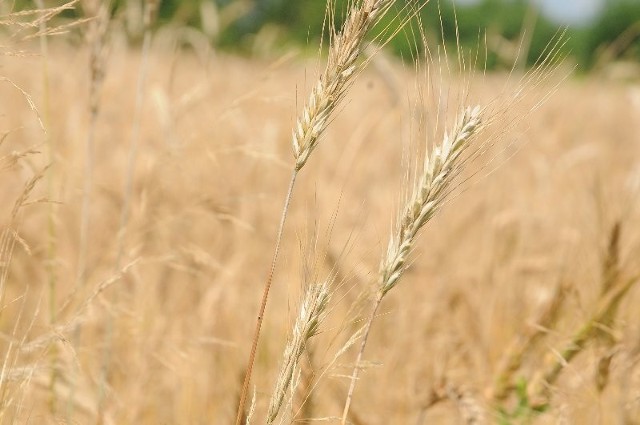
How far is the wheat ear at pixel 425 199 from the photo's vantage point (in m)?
0.66

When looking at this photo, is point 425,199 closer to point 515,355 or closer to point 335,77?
point 335,77

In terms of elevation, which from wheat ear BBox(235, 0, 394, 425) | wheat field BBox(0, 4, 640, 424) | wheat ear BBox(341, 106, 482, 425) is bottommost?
wheat field BBox(0, 4, 640, 424)

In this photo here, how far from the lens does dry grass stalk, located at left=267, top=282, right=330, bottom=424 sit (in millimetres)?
623

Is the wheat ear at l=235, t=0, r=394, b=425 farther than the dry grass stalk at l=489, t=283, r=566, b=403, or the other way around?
the dry grass stalk at l=489, t=283, r=566, b=403

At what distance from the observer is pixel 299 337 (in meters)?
0.63

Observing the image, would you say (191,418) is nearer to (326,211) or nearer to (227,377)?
(227,377)

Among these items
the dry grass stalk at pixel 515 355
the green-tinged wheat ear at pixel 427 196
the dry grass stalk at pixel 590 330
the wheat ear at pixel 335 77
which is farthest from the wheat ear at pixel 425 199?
the dry grass stalk at pixel 515 355

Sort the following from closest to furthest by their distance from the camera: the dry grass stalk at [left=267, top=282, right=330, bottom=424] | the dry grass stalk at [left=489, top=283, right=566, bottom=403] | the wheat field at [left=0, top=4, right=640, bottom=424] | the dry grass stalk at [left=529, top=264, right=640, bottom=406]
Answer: the dry grass stalk at [left=267, top=282, right=330, bottom=424]
the wheat field at [left=0, top=4, right=640, bottom=424]
the dry grass stalk at [left=529, top=264, right=640, bottom=406]
the dry grass stalk at [left=489, top=283, right=566, bottom=403]

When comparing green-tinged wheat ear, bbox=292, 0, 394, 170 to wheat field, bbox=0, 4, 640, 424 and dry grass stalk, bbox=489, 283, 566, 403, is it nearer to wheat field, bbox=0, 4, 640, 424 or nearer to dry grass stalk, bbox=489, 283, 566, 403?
wheat field, bbox=0, 4, 640, 424

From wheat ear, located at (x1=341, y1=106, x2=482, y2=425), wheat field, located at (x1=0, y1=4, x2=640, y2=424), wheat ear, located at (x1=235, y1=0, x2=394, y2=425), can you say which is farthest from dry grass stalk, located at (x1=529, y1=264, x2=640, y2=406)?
wheat ear, located at (x1=235, y1=0, x2=394, y2=425)

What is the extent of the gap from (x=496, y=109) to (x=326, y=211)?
62.7 inches

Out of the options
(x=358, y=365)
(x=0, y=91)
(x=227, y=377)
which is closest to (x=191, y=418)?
(x=227, y=377)

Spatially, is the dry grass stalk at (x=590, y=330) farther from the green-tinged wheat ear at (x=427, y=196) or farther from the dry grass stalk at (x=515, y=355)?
the green-tinged wheat ear at (x=427, y=196)

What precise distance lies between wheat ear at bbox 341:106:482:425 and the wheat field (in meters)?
0.02
